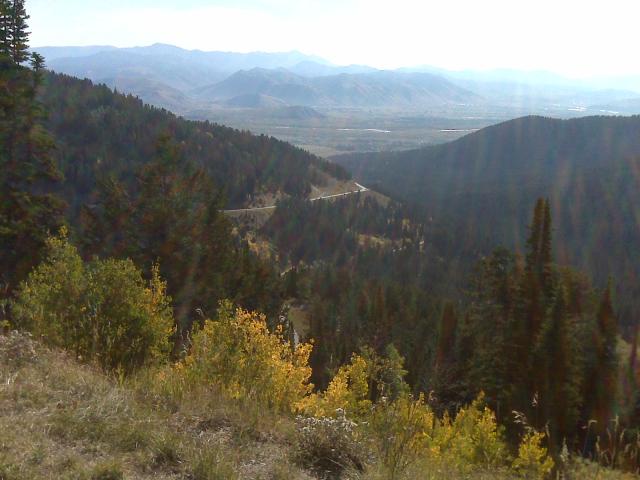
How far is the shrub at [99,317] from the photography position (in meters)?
9.87

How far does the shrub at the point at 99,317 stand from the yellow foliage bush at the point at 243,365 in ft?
3.81

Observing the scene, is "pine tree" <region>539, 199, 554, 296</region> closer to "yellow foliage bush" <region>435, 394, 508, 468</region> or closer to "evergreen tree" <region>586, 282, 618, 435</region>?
"evergreen tree" <region>586, 282, 618, 435</region>

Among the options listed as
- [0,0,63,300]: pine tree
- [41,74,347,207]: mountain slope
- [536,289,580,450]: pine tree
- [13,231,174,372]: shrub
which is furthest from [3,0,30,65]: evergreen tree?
[41,74,347,207]: mountain slope

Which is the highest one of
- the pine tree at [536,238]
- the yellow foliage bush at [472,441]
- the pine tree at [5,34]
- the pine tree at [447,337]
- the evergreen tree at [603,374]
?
the pine tree at [5,34]

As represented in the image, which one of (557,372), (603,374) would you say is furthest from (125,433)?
(603,374)

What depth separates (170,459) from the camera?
601 cm

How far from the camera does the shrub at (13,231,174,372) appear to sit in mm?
9867

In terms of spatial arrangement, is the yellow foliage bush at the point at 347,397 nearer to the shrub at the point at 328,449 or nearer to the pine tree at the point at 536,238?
the shrub at the point at 328,449

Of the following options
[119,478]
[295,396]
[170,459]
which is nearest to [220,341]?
[295,396]

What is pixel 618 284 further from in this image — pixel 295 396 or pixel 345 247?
pixel 295 396

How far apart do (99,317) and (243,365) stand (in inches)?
127

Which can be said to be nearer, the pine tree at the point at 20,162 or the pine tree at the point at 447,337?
the pine tree at the point at 20,162

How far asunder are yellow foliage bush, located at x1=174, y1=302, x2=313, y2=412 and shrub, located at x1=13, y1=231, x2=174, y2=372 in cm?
116

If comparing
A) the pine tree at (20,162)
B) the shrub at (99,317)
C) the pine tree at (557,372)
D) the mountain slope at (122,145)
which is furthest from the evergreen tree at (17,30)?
the mountain slope at (122,145)
